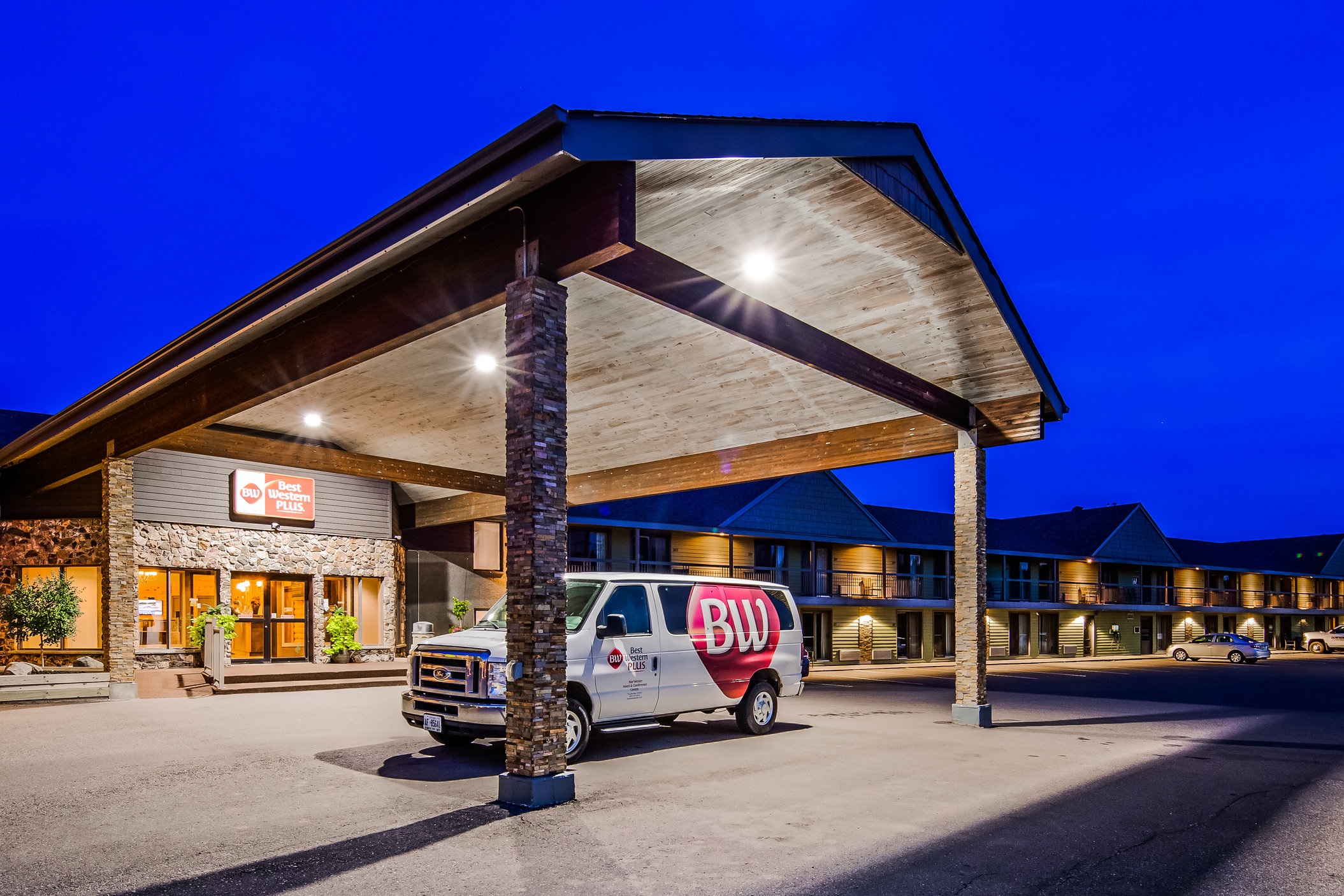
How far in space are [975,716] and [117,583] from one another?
49.4ft

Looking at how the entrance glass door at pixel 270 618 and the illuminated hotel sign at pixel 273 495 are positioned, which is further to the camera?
the entrance glass door at pixel 270 618

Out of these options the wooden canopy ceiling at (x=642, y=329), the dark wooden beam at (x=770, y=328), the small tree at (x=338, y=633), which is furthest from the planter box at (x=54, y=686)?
the dark wooden beam at (x=770, y=328)

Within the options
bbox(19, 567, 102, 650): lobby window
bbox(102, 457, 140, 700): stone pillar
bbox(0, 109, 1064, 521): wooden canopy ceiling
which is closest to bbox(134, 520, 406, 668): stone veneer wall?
bbox(19, 567, 102, 650): lobby window

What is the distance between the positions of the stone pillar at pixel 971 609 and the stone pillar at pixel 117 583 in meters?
14.6

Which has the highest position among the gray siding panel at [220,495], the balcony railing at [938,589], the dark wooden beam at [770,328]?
the dark wooden beam at [770,328]

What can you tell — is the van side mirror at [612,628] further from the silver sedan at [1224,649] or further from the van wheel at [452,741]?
the silver sedan at [1224,649]

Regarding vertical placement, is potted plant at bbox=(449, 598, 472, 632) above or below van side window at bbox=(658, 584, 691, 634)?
below

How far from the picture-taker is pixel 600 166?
753cm

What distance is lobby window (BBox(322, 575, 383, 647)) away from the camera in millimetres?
23984

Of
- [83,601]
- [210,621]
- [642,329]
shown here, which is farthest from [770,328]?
[83,601]

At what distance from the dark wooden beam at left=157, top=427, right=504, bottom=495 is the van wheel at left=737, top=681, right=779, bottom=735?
9.79 metres

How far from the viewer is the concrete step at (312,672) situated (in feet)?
63.3

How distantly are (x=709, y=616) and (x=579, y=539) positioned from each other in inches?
771

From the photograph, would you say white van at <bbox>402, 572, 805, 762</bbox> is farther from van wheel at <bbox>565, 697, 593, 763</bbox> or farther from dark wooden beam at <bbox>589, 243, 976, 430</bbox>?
dark wooden beam at <bbox>589, 243, 976, 430</bbox>
